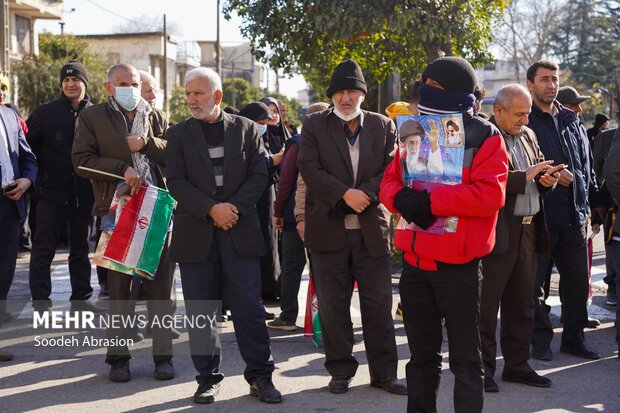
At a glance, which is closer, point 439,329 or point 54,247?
point 439,329

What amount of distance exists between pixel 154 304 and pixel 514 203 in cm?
262

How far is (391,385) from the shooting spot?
581cm

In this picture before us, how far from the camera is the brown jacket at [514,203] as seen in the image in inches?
222

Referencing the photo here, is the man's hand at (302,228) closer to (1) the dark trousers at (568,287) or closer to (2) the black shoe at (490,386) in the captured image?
(2) the black shoe at (490,386)

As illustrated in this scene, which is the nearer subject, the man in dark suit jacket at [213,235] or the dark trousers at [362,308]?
the man in dark suit jacket at [213,235]

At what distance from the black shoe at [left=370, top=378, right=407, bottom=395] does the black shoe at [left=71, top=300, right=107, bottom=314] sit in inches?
129

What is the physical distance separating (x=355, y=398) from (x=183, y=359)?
1.63m

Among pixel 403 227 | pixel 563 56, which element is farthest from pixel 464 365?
pixel 563 56

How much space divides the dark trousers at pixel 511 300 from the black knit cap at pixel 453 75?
173 cm

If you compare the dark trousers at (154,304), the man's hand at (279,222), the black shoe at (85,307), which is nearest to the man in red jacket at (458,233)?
the dark trousers at (154,304)

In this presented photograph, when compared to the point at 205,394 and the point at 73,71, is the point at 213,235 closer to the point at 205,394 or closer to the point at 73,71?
the point at 205,394

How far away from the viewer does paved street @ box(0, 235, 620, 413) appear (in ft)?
18.2

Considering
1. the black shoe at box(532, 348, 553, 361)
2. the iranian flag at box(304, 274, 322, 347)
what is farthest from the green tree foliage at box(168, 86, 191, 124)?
the black shoe at box(532, 348, 553, 361)

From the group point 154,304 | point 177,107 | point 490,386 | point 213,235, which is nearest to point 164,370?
point 154,304
